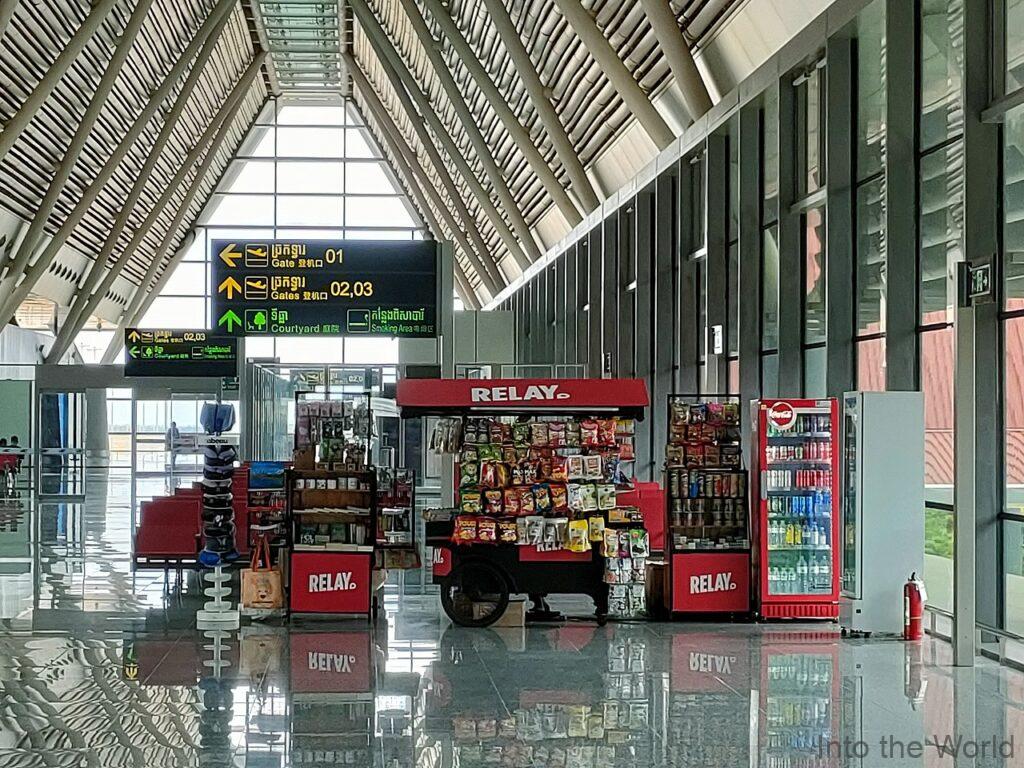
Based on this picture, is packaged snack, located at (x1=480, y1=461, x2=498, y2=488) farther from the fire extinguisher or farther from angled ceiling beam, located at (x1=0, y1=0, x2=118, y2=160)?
angled ceiling beam, located at (x1=0, y1=0, x2=118, y2=160)

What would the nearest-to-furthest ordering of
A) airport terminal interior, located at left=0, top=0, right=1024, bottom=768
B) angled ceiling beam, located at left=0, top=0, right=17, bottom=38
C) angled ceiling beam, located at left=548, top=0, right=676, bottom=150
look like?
1. airport terminal interior, located at left=0, top=0, right=1024, bottom=768
2. angled ceiling beam, located at left=548, top=0, right=676, bottom=150
3. angled ceiling beam, located at left=0, top=0, right=17, bottom=38

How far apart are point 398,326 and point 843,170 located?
18.1ft

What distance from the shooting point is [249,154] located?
47969 mm

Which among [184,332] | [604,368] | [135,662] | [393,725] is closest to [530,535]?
[135,662]

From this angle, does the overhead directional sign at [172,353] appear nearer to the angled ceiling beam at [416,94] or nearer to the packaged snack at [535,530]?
the angled ceiling beam at [416,94]

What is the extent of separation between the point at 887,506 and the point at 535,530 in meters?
2.84

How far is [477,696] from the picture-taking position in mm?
8633

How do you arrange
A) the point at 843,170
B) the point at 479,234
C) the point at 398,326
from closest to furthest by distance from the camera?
1. the point at 843,170
2. the point at 398,326
3. the point at 479,234

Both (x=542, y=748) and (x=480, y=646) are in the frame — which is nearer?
(x=542, y=748)

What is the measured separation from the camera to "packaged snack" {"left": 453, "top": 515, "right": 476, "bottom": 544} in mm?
11734

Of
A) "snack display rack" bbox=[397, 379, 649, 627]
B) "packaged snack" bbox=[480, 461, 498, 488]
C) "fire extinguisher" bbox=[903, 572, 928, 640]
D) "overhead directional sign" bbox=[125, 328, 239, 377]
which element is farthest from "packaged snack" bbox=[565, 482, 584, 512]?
"overhead directional sign" bbox=[125, 328, 239, 377]

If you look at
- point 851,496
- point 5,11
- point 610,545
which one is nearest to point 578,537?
point 610,545

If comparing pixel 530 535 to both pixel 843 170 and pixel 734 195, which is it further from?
pixel 734 195

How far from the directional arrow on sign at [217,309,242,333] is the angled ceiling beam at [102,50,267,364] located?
2180cm
